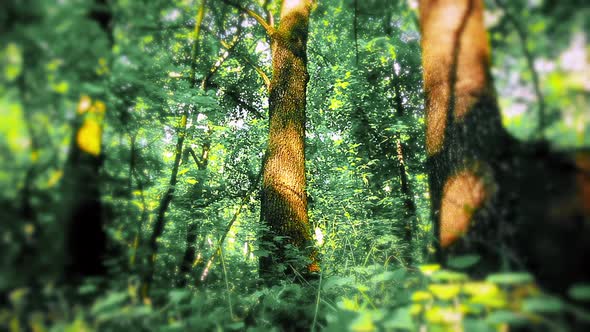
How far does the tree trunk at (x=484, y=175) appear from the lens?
4.02ft

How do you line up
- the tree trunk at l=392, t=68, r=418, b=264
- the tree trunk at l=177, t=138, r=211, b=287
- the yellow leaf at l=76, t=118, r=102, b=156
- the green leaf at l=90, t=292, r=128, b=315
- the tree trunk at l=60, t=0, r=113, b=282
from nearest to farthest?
the green leaf at l=90, t=292, r=128, b=315 < the tree trunk at l=60, t=0, r=113, b=282 < the yellow leaf at l=76, t=118, r=102, b=156 < the tree trunk at l=177, t=138, r=211, b=287 < the tree trunk at l=392, t=68, r=418, b=264

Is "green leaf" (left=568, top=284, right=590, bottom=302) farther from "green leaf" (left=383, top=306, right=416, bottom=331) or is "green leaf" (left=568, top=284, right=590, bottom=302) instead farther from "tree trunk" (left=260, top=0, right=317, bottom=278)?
"tree trunk" (left=260, top=0, right=317, bottom=278)

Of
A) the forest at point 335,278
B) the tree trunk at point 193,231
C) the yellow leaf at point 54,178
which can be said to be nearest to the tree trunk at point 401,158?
the tree trunk at point 193,231

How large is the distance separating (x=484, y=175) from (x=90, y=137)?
2.32m

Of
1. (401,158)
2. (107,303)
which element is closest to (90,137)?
(107,303)

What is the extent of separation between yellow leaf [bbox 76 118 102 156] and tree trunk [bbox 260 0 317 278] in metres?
2.25

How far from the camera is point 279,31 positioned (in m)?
4.84

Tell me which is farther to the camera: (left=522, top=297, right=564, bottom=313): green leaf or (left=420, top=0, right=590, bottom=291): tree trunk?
(left=420, top=0, right=590, bottom=291): tree trunk

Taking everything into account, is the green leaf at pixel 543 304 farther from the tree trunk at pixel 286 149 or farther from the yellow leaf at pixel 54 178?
the tree trunk at pixel 286 149

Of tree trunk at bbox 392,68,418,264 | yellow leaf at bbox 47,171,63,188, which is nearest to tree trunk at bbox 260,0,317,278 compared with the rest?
yellow leaf at bbox 47,171,63,188

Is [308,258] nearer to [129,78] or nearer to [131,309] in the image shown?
[131,309]

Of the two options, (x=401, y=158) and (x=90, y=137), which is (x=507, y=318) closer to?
(x=90, y=137)

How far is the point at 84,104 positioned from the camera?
64.6 inches

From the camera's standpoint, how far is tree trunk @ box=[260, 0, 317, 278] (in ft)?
12.8
